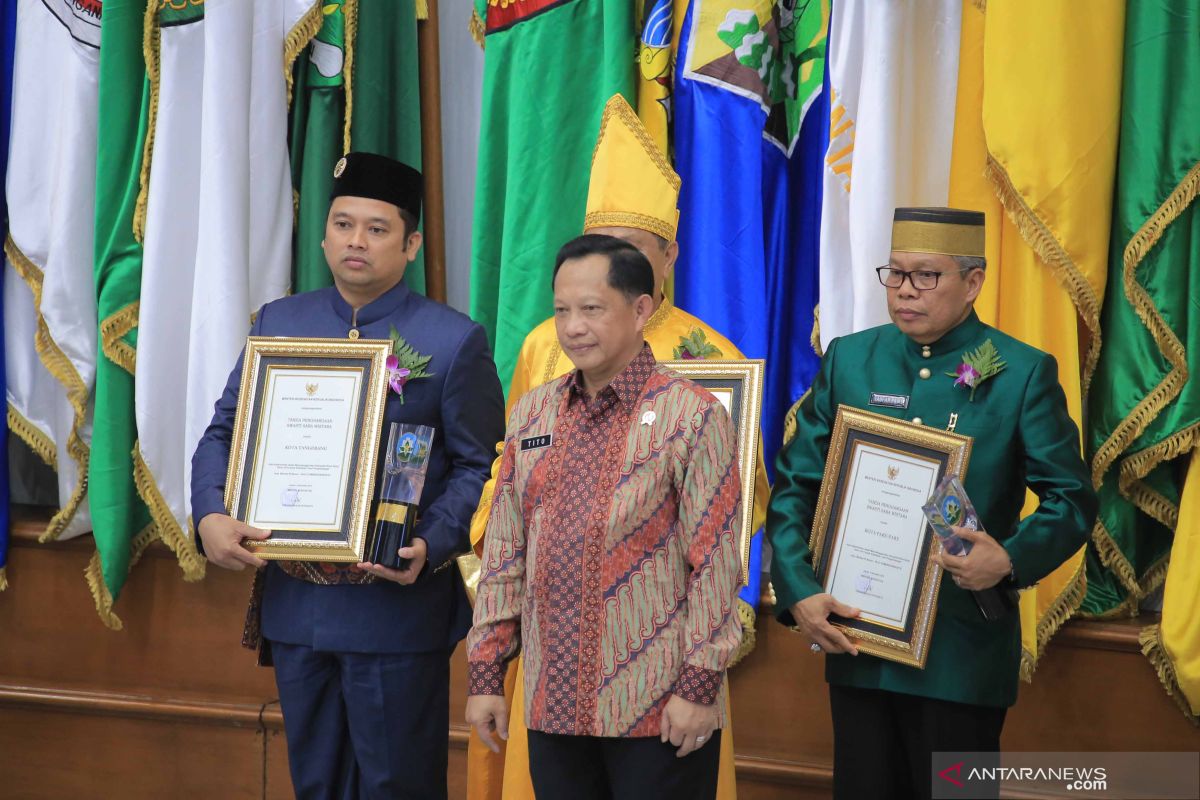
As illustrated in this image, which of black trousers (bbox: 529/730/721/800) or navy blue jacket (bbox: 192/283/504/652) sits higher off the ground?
navy blue jacket (bbox: 192/283/504/652)

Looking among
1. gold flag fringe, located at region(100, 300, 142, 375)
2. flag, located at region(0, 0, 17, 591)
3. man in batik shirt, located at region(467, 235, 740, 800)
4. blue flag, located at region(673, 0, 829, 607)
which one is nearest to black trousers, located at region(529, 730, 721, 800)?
man in batik shirt, located at region(467, 235, 740, 800)

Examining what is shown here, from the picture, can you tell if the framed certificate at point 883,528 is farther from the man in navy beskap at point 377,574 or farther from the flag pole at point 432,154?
the flag pole at point 432,154

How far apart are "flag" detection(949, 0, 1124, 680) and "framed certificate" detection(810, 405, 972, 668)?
82cm

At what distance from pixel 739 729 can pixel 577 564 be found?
1618mm

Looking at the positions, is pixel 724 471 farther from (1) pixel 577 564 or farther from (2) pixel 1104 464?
(2) pixel 1104 464

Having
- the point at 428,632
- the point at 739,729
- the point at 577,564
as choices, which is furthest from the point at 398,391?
the point at 739,729

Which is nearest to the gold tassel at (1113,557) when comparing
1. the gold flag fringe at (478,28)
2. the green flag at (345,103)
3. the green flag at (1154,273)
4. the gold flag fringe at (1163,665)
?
the green flag at (1154,273)

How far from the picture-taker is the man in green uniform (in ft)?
7.59

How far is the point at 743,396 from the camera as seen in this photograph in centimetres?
248

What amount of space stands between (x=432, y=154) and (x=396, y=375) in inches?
56.6

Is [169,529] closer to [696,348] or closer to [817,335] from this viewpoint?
[696,348]

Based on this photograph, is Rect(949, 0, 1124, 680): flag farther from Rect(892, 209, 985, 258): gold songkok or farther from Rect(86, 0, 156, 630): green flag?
Rect(86, 0, 156, 630): green flag

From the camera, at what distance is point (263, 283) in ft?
11.9

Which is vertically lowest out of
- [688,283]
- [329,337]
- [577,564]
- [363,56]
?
[577,564]
